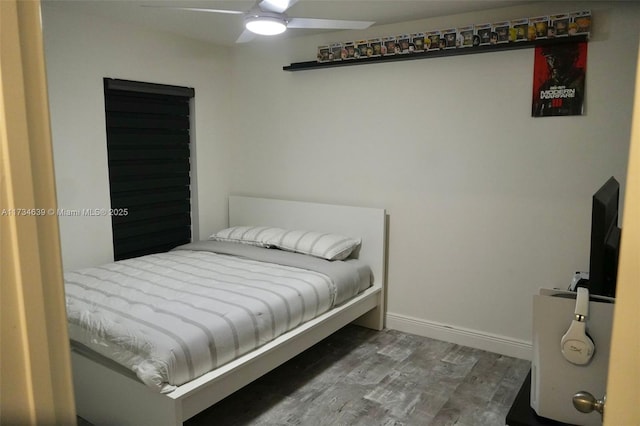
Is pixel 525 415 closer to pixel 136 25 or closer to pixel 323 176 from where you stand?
pixel 323 176

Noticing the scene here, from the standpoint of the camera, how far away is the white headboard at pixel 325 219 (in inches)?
139

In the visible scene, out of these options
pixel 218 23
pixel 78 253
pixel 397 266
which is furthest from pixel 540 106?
pixel 78 253

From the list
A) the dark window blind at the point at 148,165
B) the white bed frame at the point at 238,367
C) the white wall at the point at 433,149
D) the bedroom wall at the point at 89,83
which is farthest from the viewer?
the dark window blind at the point at 148,165

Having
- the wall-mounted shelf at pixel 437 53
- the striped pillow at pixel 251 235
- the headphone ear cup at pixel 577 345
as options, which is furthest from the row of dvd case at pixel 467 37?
the headphone ear cup at pixel 577 345

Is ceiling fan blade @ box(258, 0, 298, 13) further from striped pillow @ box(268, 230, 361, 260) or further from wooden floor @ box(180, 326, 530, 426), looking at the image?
wooden floor @ box(180, 326, 530, 426)

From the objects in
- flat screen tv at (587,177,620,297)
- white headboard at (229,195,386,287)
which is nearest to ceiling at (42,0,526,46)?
white headboard at (229,195,386,287)

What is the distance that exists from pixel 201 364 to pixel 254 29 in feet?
5.69

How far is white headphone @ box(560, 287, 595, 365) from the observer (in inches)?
50.7

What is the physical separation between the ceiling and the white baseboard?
2.31m

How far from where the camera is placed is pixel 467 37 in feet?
10.1

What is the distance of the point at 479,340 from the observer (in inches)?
129

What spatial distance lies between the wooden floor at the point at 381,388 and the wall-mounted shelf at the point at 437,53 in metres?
2.13

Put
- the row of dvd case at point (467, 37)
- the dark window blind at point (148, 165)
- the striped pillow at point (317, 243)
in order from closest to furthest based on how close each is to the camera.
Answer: the row of dvd case at point (467, 37) → the striped pillow at point (317, 243) → the dark window blind at point (148, 165)

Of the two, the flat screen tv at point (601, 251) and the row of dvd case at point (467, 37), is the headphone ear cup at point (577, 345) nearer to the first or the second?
the flat screen tv at point (601, 251)
